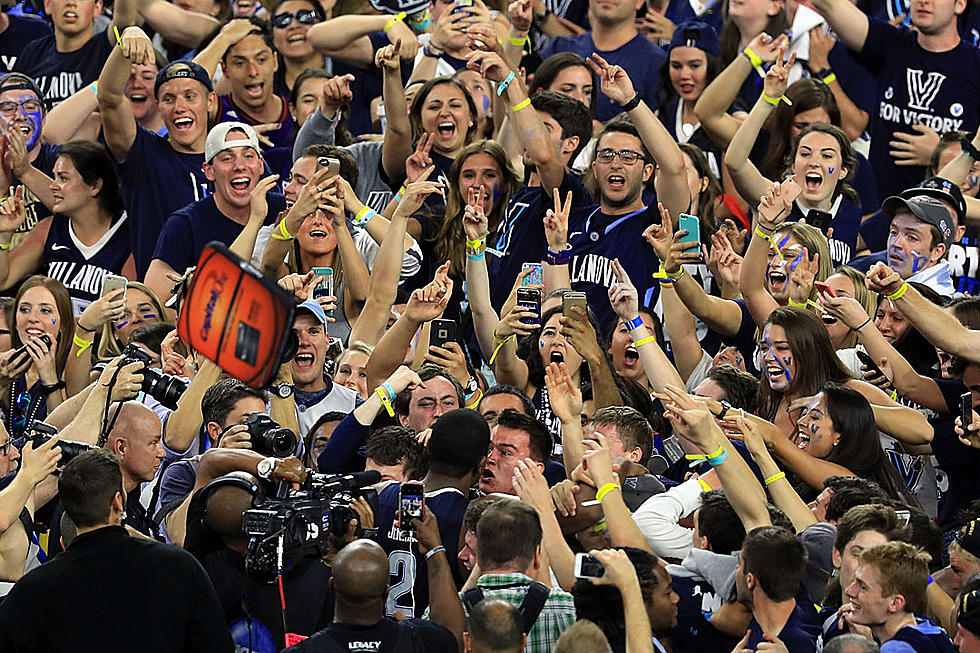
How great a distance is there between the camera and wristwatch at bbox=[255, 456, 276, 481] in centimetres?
→ 558

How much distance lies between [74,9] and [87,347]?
3272mm

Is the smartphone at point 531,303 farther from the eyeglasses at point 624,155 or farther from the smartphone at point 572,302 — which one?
the eyeglasses at point 624,155

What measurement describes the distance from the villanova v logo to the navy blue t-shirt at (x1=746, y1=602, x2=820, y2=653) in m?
5.57

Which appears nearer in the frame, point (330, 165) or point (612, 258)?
point (330, 165)

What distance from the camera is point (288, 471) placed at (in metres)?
5.54

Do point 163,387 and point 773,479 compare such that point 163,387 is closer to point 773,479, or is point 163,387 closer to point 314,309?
point 314,309

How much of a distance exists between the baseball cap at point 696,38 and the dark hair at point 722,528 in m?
4.88

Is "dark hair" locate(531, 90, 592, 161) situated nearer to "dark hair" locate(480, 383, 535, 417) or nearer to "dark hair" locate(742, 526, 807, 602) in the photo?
"dark hair" locate(480, 383, 535, 417)

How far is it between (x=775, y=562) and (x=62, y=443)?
2.67 m

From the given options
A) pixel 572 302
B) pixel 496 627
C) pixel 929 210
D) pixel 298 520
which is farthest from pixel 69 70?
pixel 496 627

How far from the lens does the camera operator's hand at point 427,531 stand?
5689 millimetres

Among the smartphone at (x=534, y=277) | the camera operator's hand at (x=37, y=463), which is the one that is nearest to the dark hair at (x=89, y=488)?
the camera operator's hand at (x=37, y=463)

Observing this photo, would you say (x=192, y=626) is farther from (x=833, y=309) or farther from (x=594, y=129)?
(x=594, y=129)

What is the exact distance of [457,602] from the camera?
5.57 meters
